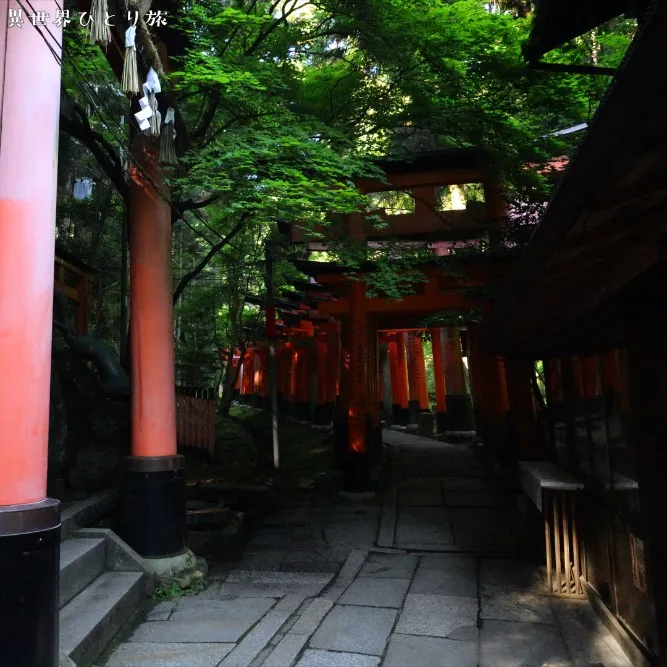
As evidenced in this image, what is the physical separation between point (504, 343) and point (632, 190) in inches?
183

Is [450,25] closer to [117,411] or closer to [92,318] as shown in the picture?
[117,411]

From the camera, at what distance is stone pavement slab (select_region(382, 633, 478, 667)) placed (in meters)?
4.44

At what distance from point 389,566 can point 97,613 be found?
365cm

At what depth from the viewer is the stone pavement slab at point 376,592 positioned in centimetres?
585

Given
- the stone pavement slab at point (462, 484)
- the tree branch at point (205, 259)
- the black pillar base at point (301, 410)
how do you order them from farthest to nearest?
the black pillar base at point (301, 410) < the stone pavement slab at point (462, 484) < the tree branch at point (205, 259)

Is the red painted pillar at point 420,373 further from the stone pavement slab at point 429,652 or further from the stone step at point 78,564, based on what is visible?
the stone pavement slab at point 429,652

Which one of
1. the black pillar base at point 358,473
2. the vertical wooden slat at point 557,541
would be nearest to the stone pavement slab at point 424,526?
the black pillar base at point 358,473

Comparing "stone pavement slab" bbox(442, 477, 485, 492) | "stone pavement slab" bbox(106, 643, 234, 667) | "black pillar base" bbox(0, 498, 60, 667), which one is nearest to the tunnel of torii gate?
"stone pavement slab" bbox(442, 477, 485, 492)

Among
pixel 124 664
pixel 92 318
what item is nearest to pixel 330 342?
pixel 92 318

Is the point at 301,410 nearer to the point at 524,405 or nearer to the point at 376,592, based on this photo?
the point at 524,405

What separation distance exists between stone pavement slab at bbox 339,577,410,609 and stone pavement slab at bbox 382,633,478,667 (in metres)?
0.88

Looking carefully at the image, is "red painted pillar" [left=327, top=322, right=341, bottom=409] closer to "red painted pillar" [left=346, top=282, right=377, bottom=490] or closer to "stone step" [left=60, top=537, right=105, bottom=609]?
"red painted pillar" [left=346, top=282, right=377, bottom=490]

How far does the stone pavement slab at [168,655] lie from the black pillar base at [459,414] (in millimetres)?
14125

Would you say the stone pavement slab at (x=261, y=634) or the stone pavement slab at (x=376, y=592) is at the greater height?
the stone pavement slab at (x=261, y=634)
